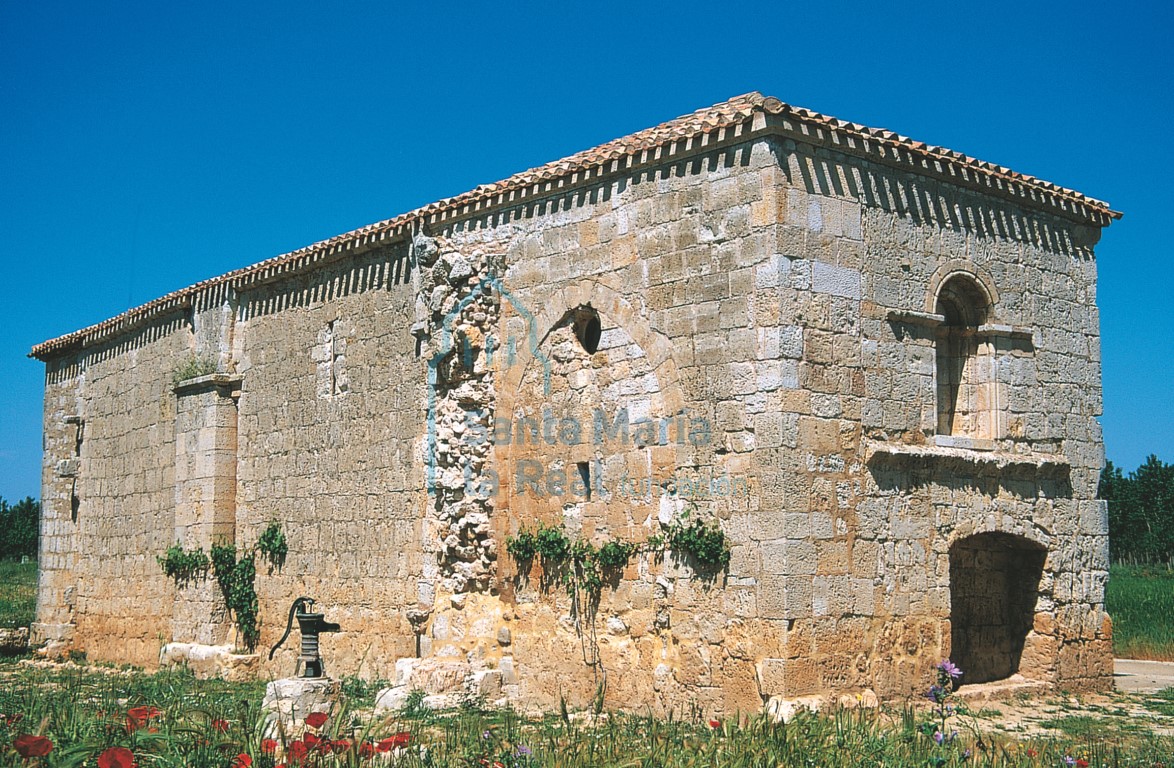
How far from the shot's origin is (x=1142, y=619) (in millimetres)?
18516

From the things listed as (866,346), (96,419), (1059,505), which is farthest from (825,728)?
(96,419)

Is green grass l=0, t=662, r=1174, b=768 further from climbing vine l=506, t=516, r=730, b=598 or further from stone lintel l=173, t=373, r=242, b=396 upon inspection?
stone lintel l=173, t=373, r=242, b=396

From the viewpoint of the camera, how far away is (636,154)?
37.7 feet

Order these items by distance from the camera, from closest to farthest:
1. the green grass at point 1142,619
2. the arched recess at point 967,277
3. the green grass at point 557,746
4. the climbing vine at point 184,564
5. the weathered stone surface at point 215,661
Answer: the green grass at point 557,746 < the arched recess at point 967,277 < the weathered stone surface at point 215,661 < the green grass at point 1142,619 < the climbing vine at point 184,564

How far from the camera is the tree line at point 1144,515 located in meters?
41.2

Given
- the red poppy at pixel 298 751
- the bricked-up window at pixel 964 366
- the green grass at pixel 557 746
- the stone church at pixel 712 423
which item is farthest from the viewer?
the bricked-up window at pixel 964 366

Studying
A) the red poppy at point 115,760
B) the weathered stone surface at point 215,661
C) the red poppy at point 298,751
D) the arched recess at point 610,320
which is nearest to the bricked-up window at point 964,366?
the arched recess at point 610,320

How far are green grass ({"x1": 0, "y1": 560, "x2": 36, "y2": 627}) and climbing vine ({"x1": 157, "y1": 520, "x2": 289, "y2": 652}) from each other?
787 cm

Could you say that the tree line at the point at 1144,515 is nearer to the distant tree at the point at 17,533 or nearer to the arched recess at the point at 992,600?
the arched recess at the point at 992,600

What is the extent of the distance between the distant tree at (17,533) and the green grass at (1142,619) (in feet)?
134

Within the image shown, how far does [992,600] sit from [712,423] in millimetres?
4027

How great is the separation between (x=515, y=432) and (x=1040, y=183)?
584 centimetres

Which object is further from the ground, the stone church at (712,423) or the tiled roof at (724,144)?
the tiled roof at (724,144)

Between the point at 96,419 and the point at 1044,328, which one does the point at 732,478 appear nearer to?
the point at 1044,328
